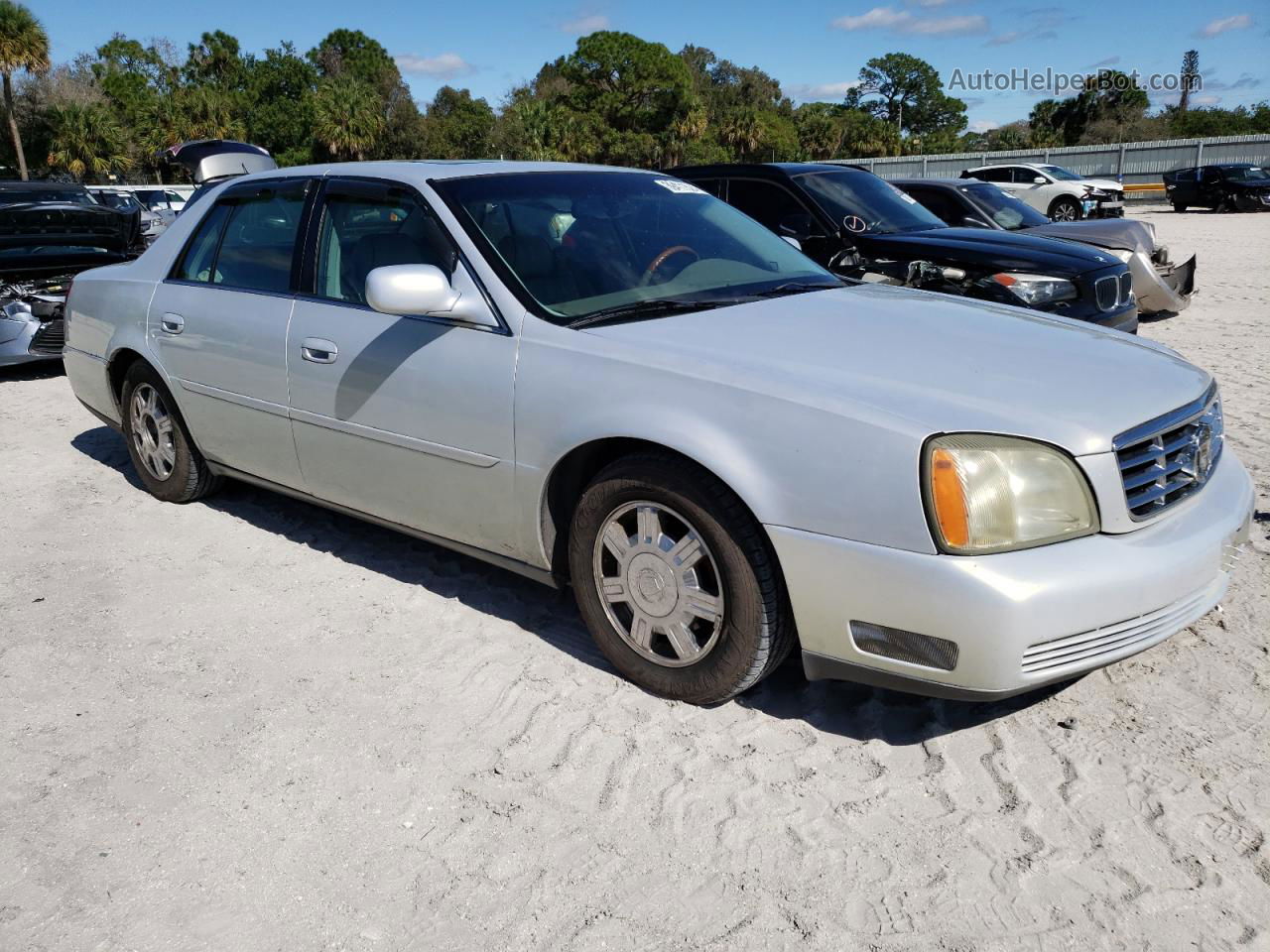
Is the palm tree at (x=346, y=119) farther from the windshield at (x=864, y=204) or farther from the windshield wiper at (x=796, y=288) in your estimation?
the windshield wiper at (x=796, y=288)

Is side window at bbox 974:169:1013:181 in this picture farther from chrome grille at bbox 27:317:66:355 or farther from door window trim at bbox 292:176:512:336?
door window trim at bbox 292:176:512:336

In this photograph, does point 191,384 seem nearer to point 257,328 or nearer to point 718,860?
point 257,328

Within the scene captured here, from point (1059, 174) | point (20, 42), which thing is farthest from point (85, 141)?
point (1059, 174)

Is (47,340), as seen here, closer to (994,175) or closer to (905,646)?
(905,646)

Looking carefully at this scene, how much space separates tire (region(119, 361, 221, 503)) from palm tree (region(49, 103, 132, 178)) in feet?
171

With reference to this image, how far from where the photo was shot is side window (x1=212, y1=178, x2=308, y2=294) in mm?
4289

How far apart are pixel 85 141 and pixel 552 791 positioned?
55.8 m

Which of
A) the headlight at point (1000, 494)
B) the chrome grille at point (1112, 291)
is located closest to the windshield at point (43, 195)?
the chrome grille at point (1112, 291)

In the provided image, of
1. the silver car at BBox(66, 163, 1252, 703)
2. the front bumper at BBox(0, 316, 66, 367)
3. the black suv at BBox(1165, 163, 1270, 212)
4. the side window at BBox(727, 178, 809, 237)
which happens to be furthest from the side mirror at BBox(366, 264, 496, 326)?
the black suv at BBox(1165, 163, 1270, 212)

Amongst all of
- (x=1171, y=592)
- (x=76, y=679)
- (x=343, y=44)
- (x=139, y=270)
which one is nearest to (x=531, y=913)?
(x=1171, y=592)

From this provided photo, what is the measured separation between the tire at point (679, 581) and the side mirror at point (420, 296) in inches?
29.0

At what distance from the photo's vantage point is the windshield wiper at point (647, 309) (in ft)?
11.1

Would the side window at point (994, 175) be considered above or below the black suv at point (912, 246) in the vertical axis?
above

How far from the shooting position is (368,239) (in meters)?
4.01
